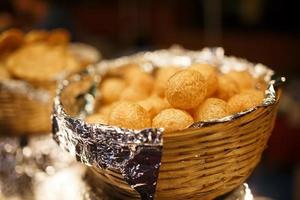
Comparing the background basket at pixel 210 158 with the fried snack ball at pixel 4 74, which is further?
the fried snack ball at pixel 4 74

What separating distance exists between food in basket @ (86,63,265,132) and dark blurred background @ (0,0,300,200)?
1.26 m

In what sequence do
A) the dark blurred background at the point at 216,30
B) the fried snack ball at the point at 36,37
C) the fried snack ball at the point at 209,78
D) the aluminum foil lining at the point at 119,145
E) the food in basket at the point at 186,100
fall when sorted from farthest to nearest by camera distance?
the dark blurred background at the point at 216,30
the fried snack ball at the point at 36,37
the fried snack ball at the point at 209,78
the food in basket at the point at 186,100
the aluminum foil lining at the point at 119,145

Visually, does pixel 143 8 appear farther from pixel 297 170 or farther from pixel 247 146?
pixel 247 146

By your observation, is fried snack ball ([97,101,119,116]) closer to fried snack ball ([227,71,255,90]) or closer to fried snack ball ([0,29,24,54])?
fried snack ball ([227,71,255,90])

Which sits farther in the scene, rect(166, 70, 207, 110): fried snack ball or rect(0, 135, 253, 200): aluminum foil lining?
rect(0, 135, 253, 200): aluminum foil lining

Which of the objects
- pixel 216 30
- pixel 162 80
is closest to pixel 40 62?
pixel 162 80

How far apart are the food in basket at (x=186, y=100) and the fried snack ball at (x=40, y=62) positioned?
30 cm

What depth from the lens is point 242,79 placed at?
102 cm

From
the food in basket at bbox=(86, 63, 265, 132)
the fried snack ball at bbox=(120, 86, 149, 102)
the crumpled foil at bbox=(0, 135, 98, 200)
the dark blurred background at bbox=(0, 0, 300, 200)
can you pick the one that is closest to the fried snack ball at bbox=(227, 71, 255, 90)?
the food in basket at bbox=(86, 63, 265, 132)

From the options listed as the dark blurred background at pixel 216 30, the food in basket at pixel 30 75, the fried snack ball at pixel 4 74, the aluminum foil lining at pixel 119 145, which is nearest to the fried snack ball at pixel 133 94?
the aluminum foil lining at pixel 119 145

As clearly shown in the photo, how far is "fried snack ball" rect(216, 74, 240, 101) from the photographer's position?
3.04 feet

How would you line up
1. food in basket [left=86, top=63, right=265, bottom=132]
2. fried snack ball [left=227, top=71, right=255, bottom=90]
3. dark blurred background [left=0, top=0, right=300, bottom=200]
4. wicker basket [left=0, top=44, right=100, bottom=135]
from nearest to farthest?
food in basket [left=86, top=63, right=265, bottom=132]
fried snack ball [left=227, top=71, right=255, bottom=90]
wicker basket [left=0, top=44, right=100, bottom=135]
dark blurred background [left=0, top=0, right=300, bottom=200]

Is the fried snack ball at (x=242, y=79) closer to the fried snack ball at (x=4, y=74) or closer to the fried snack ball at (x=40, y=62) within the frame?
the fried snack ball at (x=40, y=62)

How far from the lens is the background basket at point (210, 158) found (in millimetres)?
725
